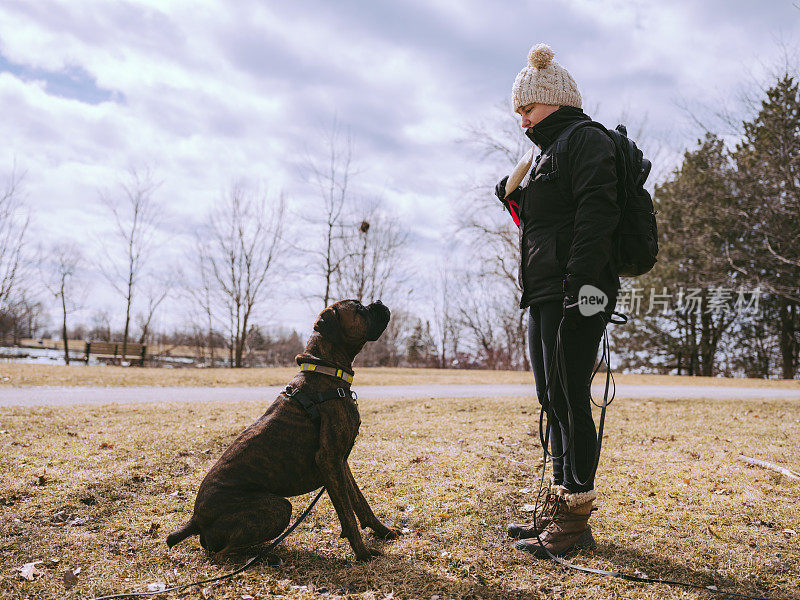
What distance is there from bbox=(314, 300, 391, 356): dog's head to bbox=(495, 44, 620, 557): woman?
0.88 meters

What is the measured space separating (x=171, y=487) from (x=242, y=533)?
5.48ft

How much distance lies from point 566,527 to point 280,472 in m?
1.51

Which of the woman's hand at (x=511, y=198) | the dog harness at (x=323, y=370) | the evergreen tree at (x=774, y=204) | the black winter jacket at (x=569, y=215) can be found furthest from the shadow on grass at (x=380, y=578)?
the evergreen tree at (x=774, y=204)

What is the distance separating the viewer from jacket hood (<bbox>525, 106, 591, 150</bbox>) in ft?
9.43

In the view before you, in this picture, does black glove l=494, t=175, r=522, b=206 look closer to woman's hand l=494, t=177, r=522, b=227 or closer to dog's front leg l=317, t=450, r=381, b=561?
woman's hand l=494, t=177, r=522, b=227

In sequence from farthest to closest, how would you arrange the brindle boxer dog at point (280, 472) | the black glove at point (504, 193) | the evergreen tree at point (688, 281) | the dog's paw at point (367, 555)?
the evergreen tree at point (688, 281) < the black glove at point (504, 193) < the dog's paw at point (367, 555) < the brindle boxer dog at point (280, 472)

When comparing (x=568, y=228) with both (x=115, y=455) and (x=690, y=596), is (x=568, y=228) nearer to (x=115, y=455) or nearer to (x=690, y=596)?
(x=690, y=596)

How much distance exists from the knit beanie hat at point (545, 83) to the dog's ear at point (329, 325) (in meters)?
1.59

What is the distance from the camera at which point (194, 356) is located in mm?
34781

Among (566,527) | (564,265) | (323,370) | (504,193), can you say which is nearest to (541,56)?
(504,193)

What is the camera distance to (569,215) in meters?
2.72

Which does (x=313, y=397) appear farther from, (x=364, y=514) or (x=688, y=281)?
(x=688, y=281)

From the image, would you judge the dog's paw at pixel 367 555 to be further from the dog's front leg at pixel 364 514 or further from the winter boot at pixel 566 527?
the winter boot at pixel 566 527

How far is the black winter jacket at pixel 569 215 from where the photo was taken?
2488 mm
